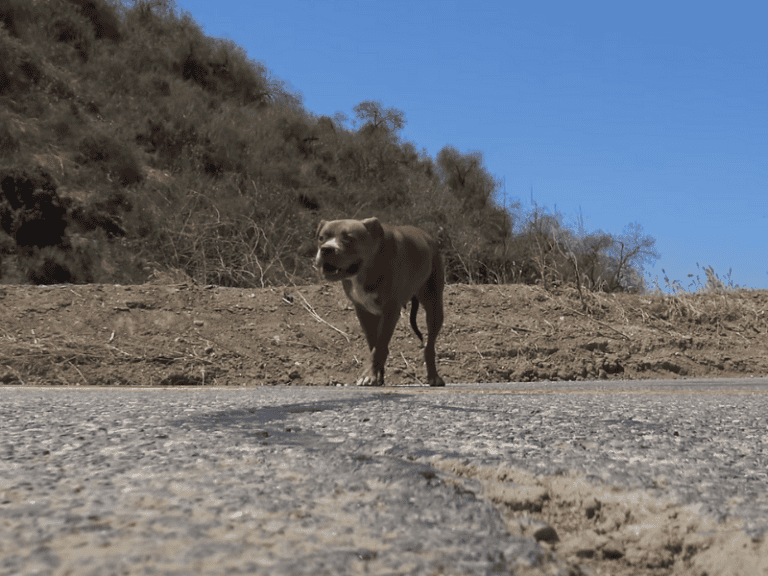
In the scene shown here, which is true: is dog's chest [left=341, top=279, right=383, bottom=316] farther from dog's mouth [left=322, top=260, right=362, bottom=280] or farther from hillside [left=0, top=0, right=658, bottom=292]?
hillside [left=0, top=0, right=658, bottom=292]

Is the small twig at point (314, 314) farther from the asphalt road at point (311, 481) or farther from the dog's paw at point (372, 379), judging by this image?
the asphalt road at point (311, 481)

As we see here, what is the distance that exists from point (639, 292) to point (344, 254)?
8240 mm

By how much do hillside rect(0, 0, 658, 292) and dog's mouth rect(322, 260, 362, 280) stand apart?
5197 mm

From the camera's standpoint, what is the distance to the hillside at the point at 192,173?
1178 cm

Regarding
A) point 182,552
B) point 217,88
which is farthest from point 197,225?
point 217,88

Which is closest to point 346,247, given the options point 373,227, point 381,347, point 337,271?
point 337,271

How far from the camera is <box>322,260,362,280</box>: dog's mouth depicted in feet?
15.0

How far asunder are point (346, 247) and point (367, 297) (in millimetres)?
473

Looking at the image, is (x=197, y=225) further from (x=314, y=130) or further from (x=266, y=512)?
(x=314, y=130)

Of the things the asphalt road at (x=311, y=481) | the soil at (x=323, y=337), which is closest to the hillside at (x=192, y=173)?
the soil at (x=323, y=337)

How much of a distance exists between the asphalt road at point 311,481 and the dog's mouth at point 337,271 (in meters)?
2.28

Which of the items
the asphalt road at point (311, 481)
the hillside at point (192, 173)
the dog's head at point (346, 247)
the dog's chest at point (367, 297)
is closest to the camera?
the asphalt road at point (311, 481)

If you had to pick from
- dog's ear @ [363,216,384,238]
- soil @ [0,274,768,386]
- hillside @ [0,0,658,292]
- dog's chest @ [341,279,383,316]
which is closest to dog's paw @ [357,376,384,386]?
dog's chest @ [341,279,383,316]

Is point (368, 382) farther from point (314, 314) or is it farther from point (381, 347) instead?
point (314, 314)
